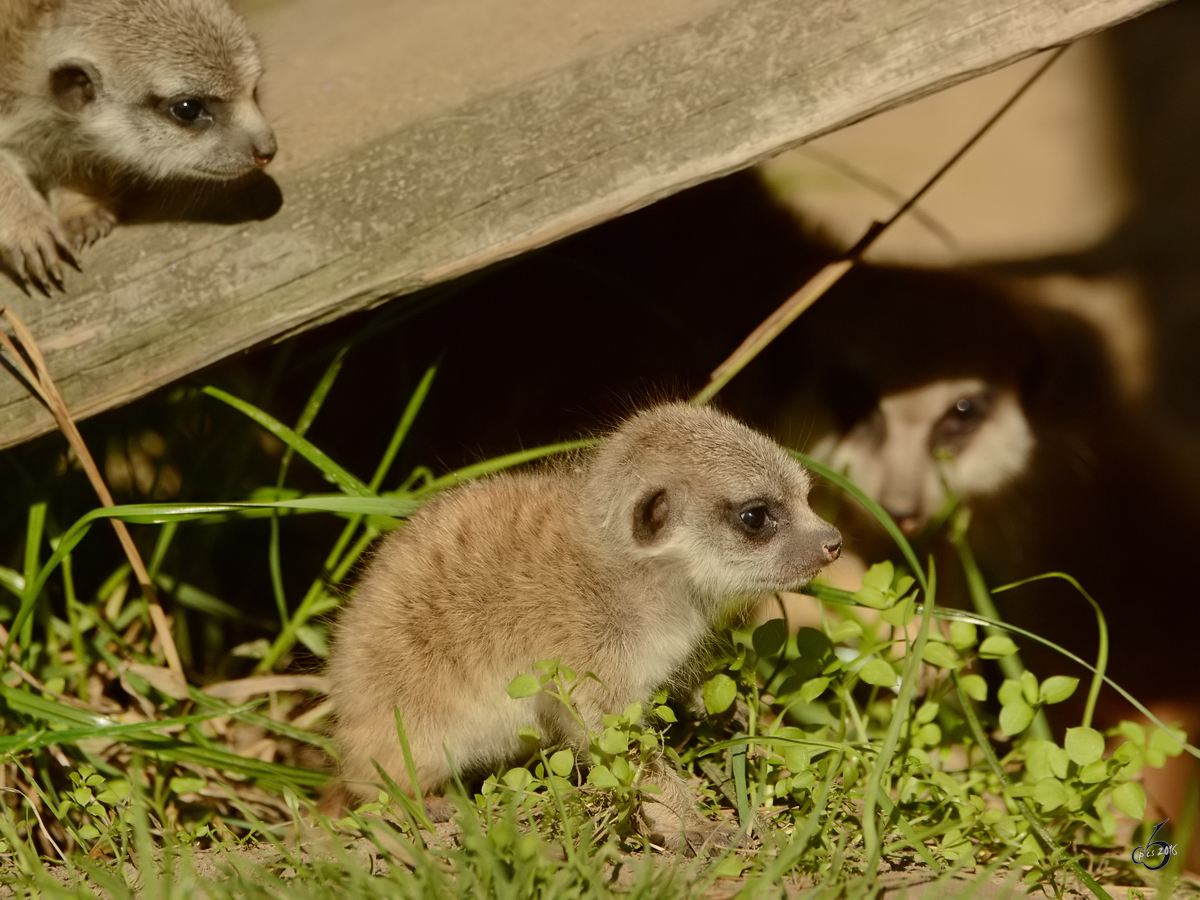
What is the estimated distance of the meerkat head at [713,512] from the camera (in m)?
2.33

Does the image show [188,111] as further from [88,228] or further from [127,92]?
[88,228]

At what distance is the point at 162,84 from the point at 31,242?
466 mm

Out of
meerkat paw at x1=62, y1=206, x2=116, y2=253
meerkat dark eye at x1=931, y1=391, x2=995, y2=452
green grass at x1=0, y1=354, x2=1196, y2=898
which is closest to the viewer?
green grass at x1=0, y1=354, x2=1196, y2=898

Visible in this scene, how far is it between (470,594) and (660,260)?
1.97m

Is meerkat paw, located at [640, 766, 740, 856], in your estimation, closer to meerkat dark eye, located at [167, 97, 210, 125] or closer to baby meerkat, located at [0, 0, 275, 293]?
baby meerkat, located at [0, 0, 275, 293]

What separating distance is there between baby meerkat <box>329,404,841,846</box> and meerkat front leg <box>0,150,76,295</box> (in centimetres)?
98

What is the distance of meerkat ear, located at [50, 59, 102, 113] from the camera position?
2670 mm

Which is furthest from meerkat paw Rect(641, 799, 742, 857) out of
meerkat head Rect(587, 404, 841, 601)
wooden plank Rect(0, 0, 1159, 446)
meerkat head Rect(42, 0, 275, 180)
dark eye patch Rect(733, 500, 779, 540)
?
meerkat head Rect(42, 0, 275, 180)

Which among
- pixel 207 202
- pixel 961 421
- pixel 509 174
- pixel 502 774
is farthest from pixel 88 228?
pixel 961 421

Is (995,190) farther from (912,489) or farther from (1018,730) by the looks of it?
(1018,730)

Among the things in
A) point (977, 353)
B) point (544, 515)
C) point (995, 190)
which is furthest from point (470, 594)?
point (995, 190)

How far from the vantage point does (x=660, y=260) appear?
13.3 ft

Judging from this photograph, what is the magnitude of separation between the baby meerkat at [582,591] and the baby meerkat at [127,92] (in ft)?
3.34

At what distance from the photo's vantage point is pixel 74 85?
2.70 m
